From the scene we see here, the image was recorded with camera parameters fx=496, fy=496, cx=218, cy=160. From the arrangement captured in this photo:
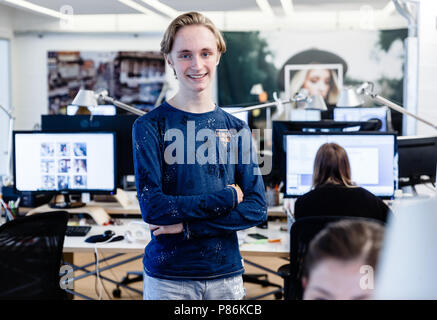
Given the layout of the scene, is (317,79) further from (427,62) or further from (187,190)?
(187,190)

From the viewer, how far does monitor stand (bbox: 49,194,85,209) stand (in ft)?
8.73

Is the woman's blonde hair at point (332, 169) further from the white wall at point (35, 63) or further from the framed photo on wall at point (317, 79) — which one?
the white wall at point (35, 63)

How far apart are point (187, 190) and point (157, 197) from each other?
0.26 ft

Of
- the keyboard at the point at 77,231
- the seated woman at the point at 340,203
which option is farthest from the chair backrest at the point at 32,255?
the seated woman at the point at 340,203

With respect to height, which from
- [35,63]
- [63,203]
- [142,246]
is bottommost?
[142,246]

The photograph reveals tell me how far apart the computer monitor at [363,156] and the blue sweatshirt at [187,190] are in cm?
125

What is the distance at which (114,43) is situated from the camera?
7.14 metres

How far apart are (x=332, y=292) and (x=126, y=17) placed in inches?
279

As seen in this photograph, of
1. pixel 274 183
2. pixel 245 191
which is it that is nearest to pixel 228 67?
pixel 274 183

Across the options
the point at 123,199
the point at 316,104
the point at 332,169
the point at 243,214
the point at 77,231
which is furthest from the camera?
the point at 316,104

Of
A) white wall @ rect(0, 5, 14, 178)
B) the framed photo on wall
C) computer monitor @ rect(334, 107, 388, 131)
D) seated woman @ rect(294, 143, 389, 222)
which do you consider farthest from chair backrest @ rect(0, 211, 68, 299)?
white wall @ rect(0, 5, 14, 178)

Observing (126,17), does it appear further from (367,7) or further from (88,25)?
(367,7)

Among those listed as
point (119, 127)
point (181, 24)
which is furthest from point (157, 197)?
point (119, 127)

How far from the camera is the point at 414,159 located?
9.14ft
